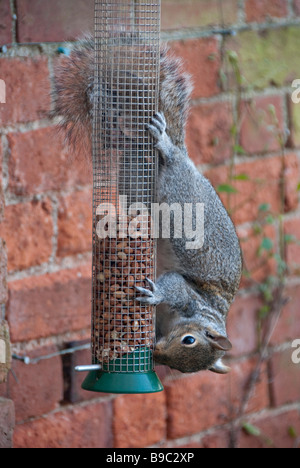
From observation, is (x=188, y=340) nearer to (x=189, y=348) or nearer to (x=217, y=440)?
(x=189, y=348)

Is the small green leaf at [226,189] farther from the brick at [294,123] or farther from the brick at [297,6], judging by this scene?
the brick at [297,6]

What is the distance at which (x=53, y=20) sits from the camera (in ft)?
5.51

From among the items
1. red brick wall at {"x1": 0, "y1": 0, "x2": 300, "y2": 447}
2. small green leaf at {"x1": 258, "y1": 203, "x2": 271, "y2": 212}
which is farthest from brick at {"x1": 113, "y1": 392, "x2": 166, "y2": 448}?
small green leaf at {"x1": 258, "y1": 203, "x2": 271, "y2": 212}

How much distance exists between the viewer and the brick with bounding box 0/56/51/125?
162cm

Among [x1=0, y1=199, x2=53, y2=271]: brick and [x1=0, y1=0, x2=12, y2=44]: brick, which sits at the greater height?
[x1=0, y1=0, x2=12, y2=44]: brick

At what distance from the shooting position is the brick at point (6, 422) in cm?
161

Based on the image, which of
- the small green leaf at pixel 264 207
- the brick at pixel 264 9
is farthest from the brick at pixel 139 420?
the brick at pixel 264 9

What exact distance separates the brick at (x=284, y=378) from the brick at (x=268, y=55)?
782mm

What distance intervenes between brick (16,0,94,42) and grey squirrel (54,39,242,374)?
5.0 inches

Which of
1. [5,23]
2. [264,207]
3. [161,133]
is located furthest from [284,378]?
[5,23]

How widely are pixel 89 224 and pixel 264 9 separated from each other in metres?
0.81

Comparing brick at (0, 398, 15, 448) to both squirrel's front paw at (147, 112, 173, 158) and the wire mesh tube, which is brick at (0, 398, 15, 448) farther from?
squirrel's front paw at (147, 112, 173, 158)

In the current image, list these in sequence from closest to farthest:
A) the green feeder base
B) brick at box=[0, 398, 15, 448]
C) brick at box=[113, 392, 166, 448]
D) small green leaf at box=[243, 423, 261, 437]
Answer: the green feeder base, brick at box=[0, 398, 15, 448], brick at box=[113, 392, 166, 448], small green leaf at box=[243, 423, 261, 437]
